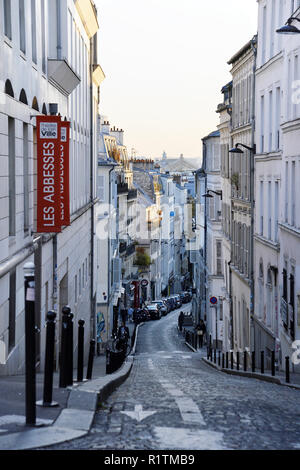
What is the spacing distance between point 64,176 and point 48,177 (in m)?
1.44

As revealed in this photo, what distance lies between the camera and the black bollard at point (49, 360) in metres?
9.14

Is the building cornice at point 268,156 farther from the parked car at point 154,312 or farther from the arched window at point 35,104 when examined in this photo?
the parked car at point 154,312

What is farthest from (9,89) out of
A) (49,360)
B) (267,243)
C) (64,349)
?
(267,243)

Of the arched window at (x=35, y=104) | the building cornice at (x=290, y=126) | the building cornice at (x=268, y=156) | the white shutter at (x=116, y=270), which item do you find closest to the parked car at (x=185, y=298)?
the white shutter at (x=116, y=270)

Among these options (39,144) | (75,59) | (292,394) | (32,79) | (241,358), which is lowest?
(241,358)

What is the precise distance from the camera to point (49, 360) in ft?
30.0

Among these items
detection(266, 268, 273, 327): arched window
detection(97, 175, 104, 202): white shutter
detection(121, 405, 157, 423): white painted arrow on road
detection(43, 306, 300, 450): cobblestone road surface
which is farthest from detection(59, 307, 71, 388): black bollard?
detection(97, 175, 104, 202): white shutter

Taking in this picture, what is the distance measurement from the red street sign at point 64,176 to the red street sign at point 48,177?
540 mm

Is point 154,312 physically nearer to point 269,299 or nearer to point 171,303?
point 171,303

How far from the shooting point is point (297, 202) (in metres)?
25.7

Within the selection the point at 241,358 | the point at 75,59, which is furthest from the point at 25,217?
the point at 241,358

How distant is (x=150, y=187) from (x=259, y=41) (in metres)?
78.6
